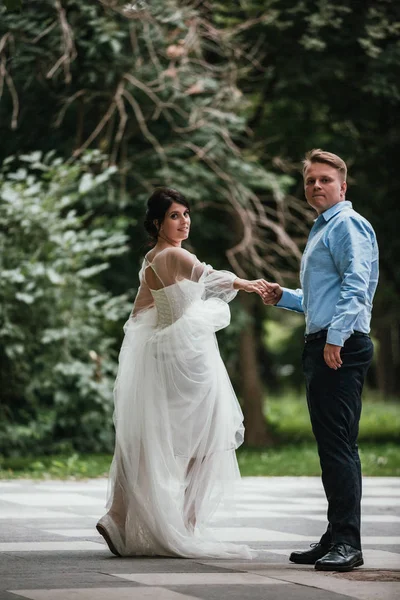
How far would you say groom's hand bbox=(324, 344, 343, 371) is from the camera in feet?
22.2

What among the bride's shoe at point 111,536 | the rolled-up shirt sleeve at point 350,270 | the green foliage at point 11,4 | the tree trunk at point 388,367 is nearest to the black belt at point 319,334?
the rolled-up shirt sleeve at point 350,270

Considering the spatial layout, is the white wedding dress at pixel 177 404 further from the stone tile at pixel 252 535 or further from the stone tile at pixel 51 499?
the stone tile at pixel 51 499

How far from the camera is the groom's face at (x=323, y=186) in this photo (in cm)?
716

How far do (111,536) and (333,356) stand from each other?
1565 mm

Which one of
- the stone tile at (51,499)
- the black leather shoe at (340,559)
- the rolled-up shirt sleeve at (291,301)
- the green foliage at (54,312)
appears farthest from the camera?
the green foliage at (54,312)

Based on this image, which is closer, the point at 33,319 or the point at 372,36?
the point at 33,319

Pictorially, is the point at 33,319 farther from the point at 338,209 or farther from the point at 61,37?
the point at 338,209

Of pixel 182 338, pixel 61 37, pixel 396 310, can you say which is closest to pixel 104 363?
pixel 61 37

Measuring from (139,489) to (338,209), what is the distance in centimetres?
188

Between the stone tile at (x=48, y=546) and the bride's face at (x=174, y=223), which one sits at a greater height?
the bride's face at (x=174, y=223)

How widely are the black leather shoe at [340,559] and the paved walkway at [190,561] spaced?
0.23 ft

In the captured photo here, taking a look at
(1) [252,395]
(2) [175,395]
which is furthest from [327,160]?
(1) [252,395]

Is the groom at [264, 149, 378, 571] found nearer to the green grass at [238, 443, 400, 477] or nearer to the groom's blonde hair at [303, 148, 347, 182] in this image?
the groom's blonde hair at [303, 148, 347, 182]

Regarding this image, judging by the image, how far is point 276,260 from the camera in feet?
66.6
